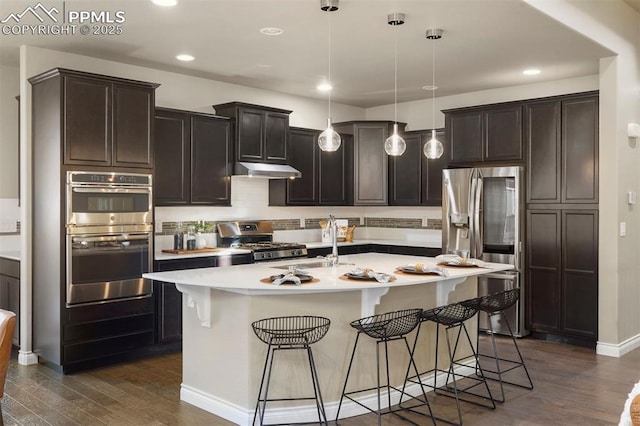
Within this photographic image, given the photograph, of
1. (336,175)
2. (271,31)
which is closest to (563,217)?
(336,175)

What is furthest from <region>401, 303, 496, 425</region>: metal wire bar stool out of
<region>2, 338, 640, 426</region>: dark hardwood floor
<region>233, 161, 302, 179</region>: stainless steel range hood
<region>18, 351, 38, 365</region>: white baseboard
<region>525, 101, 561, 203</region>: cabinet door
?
<region>18, 351, 38, 365</region>: white baseboard

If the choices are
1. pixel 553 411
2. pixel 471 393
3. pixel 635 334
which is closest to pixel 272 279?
pixel 471 393

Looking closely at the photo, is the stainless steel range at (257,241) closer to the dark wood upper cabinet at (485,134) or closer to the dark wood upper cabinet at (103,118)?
the dark wood upper cabinet at (103,118)

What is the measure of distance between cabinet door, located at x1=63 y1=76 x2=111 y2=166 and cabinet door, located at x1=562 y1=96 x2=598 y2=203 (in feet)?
14.2

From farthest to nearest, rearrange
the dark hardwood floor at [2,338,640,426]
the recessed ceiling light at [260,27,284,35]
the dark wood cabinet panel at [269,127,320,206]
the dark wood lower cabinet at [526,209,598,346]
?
1. the dark wood cabinet panel at [269,127,320,206]
2. the dark wood lower cabinet at [526,209,598,346]
3. the recessed ceiling light at [260,27,284,35]
4. the dark hardwood floor at [2,338,640,426]

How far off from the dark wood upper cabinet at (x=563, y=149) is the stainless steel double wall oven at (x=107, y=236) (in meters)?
3.84

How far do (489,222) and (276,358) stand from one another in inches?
133

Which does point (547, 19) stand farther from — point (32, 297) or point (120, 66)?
point (32, 297)

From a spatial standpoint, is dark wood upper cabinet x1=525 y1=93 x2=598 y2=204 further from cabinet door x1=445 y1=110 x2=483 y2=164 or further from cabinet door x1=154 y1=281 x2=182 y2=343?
cabinet door x1=154 y1=281 x2=182 y2=343

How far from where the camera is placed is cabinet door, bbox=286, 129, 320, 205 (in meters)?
6.79

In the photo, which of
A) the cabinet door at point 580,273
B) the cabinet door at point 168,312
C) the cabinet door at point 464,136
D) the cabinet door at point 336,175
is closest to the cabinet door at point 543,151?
the cabinet door at point 580,273

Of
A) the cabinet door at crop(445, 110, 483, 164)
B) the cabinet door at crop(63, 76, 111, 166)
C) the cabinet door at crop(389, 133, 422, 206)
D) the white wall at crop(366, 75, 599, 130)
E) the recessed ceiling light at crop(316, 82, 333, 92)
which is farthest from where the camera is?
the cabinet door at crop(389, 133, 422, 206)

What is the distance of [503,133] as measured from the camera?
20.0 feet

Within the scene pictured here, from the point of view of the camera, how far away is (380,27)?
442 cm
